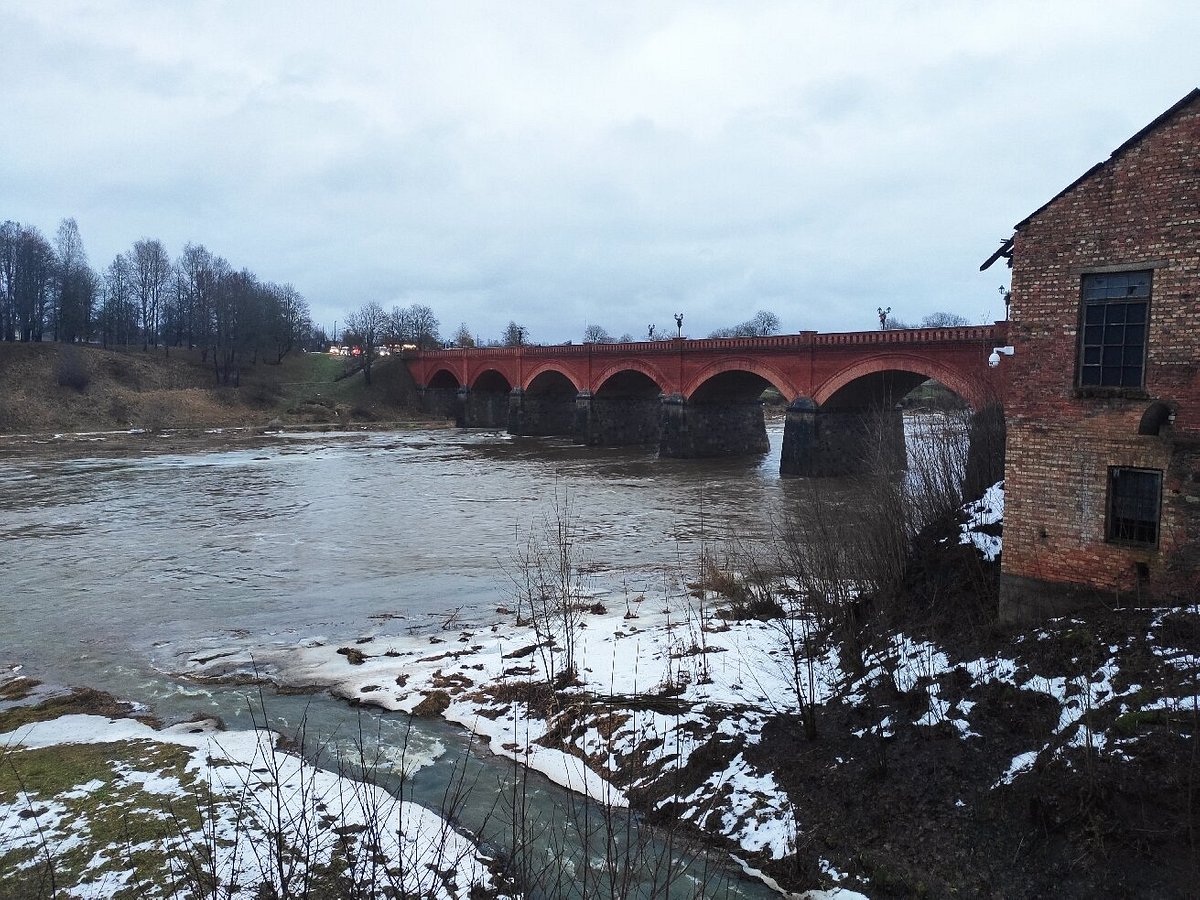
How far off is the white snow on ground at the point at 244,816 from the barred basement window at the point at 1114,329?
32.0 feet

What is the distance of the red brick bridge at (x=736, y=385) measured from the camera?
32.8m

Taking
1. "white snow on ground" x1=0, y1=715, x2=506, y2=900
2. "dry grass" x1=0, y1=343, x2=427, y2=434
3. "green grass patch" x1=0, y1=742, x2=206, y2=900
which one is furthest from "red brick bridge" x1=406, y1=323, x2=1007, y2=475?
"green grass patch" x1=0, y1=742, x2=206, y2=900

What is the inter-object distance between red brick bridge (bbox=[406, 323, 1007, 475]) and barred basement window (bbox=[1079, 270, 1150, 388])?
26.3 feet

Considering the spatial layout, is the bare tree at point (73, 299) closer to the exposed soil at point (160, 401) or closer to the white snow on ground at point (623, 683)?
the exposed soil at point (160, 401)

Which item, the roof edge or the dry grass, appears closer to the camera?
the roof edge

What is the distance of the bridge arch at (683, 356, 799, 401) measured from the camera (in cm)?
Result: 3959

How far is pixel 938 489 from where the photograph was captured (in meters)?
15.5

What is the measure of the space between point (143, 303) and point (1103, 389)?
99.9 metres

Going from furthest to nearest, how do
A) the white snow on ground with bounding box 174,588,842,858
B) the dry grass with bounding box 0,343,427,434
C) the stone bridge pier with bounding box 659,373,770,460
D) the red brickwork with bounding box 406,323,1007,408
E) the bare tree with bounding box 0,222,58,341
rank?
the bare tree with bounding box 0,222,58,341 → the dry grass with bounding box 0,343,427,434 → the stone bridge pier with bounding box 659,373,770,460 → the red brickwork with bounding box 406,323,1007,408 → the white snow on ground with bounding box 174,588,842,858

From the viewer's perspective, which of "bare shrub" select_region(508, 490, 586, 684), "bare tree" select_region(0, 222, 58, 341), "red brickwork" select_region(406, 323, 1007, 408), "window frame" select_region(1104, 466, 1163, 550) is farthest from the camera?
"bare tree" select_region(0, 222, 58, 341)

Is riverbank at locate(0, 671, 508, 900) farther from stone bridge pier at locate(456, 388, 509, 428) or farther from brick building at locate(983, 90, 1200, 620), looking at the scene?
stone bridge pier at locate(456, 388, 509, 428)

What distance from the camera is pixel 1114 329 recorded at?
35.4 feet

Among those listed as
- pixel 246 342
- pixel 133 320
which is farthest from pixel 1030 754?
pixel 133 320

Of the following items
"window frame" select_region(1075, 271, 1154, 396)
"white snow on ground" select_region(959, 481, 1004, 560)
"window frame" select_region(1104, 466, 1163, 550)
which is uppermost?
"window frame" select_region(1075, 271, 1154, 396)
